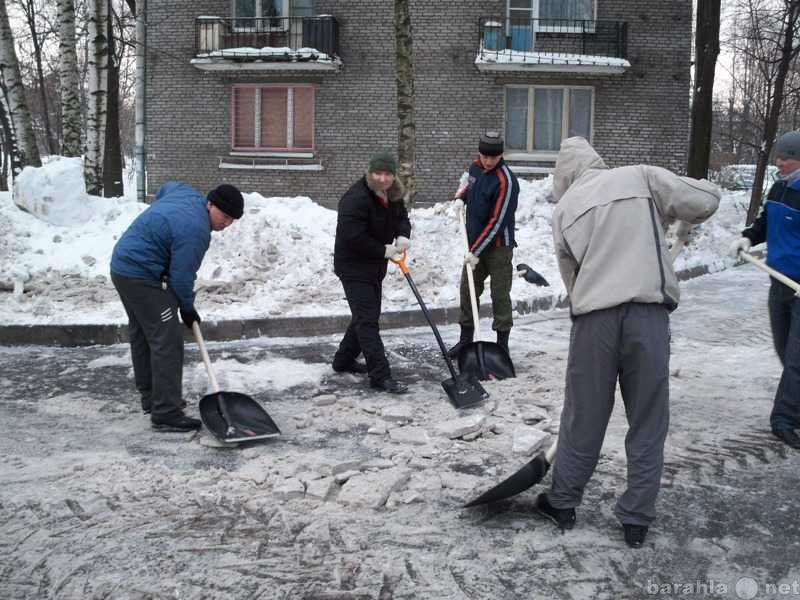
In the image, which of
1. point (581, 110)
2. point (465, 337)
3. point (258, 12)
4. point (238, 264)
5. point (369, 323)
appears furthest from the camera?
point (258, 12)

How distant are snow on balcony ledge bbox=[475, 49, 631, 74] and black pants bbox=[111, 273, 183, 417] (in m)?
14.3

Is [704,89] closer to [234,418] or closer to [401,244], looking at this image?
[401,244]

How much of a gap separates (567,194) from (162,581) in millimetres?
2389

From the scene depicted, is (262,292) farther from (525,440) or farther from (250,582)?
(250,582)

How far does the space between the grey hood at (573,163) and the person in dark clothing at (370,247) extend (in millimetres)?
2425

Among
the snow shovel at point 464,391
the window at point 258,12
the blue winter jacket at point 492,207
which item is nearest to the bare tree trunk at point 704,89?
the window at point 258,12

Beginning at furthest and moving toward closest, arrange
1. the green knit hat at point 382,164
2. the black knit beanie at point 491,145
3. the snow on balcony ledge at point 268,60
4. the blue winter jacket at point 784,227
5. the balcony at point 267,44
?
the balcony at point 267,44 < the snow on balcony ledge at point 268,60 < the black knit beanie at point 491,145 < the green knit hat at point 382,164 < the blue winter jacket at point 784,227

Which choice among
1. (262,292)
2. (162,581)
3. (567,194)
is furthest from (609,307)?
(262,292)

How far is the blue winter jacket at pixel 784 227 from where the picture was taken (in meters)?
5.00

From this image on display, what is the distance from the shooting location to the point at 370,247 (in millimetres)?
6176

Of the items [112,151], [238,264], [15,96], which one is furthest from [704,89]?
[112,151]

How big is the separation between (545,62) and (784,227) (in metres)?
14.0

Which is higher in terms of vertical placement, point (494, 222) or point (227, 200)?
point (227, 200)

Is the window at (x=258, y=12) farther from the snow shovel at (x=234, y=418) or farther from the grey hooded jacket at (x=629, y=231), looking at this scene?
the grey hooded jacket at (x=629, y=231)
